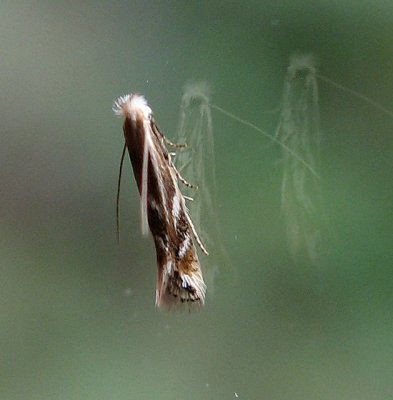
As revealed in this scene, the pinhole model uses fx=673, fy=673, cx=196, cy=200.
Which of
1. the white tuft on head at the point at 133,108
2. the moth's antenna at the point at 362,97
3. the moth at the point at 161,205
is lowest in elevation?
the moth at the point at 161,205

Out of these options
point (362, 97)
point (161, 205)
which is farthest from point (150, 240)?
point (362, 97)

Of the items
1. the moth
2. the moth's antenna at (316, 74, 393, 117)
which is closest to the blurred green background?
the moth's antenna at (316, 74, 393, 117)

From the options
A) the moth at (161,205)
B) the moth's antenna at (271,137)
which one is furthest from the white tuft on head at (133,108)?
the moth's antenna at (271,137)

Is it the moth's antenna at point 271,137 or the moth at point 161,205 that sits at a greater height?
the moth's antenna at point 271,137

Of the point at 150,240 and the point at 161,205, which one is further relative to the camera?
the point at 150,240

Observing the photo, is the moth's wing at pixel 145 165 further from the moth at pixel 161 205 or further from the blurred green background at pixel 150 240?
the blurred green background at pixel 150 240

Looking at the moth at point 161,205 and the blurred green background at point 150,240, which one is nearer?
the moth at point 161,205

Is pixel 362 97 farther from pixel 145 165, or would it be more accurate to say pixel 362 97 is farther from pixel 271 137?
pixel 145 165
